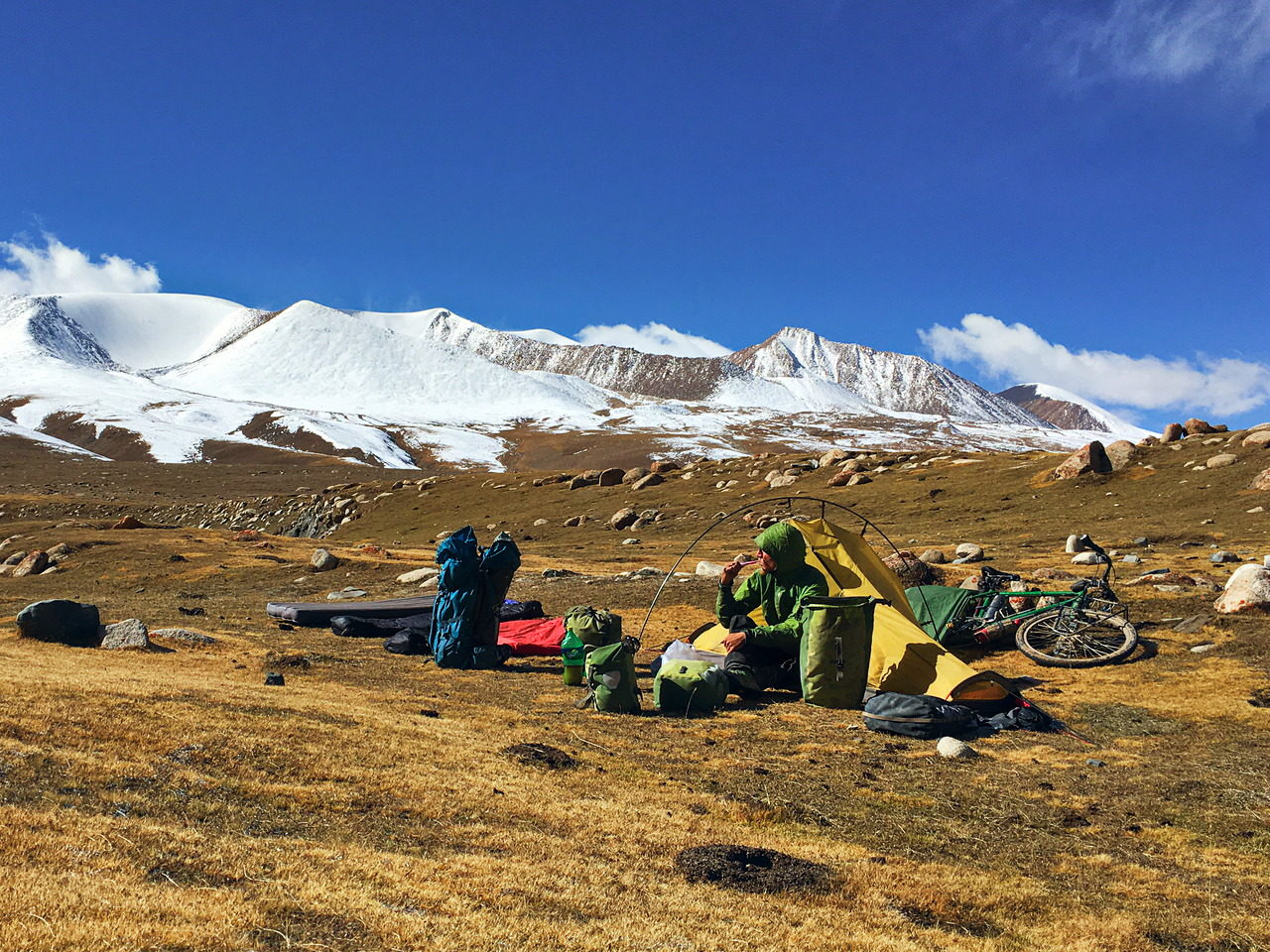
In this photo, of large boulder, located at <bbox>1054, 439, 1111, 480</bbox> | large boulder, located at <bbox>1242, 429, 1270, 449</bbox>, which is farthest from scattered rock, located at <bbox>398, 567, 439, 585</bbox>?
large boulder, located at <bbox>1242, 429, 1270, 449</bbox>

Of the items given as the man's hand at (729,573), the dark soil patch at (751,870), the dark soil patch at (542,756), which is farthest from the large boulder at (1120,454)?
the dark soil patch at (751,870)

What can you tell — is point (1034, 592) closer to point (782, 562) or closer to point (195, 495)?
point (782, 562)

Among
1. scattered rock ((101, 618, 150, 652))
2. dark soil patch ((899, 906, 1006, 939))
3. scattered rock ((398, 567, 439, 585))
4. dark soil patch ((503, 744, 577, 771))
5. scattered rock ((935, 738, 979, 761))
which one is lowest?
dark soil patch ((899, 906, 1006, 939))

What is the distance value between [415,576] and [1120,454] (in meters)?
29.2

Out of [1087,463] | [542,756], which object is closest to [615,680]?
[542,756]

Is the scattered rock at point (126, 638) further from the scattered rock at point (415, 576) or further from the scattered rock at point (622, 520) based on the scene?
the scattered rock at point (622, 520)

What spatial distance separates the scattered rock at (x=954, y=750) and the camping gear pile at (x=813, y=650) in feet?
1.62

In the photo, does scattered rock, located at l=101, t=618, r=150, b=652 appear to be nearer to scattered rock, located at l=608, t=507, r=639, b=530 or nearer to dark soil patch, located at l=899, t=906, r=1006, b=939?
dark soil patch, located at l=899, t=906, r=1006, b=939

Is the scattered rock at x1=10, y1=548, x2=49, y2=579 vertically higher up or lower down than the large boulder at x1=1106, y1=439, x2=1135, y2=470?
lower down

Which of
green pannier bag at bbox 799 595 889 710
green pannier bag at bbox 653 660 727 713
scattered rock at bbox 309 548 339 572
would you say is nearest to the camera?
green pannier bag at bbox 653 660 727 713

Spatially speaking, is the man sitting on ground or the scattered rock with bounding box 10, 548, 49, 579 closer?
the man sitting on ground

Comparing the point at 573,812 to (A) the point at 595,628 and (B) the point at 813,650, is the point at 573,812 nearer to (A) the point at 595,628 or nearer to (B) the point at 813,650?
(A) the point at 595,628

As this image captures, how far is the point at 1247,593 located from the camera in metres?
14.0

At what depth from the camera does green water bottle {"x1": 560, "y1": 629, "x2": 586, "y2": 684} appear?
41.8 ft
